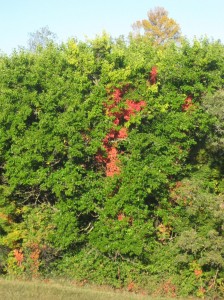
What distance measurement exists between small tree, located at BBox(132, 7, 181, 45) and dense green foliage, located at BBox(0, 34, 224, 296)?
31.4 meters

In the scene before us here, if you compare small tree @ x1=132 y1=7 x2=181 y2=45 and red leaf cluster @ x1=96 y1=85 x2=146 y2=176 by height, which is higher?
small tree @ x1=132 y1=7 x2=181 y2=45

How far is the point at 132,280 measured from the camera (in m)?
27.5

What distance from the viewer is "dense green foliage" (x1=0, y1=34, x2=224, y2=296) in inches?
1020

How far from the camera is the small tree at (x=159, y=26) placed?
58.5 m

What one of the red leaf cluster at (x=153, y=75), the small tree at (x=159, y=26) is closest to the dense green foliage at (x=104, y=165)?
the red leaf cluster at (x=153, y=75)

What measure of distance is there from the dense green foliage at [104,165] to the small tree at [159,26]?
1237 inches

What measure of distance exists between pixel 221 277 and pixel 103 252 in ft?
20.1

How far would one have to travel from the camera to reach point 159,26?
60.8 m

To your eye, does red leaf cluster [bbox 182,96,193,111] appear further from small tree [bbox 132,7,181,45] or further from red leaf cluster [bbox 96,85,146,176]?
small tree [bbox 132,7,181,45]

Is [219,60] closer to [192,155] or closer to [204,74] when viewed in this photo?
[204,74]

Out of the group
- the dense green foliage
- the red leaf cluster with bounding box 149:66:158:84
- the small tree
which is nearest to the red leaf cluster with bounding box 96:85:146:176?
the dense green foliage

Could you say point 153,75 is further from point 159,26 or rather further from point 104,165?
point 159,26

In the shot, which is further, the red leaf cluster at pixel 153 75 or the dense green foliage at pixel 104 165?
the red leaf cluster at pixel 153 75

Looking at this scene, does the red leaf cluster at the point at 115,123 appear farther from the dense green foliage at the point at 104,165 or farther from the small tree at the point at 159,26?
the small tree at the point at 159,26
